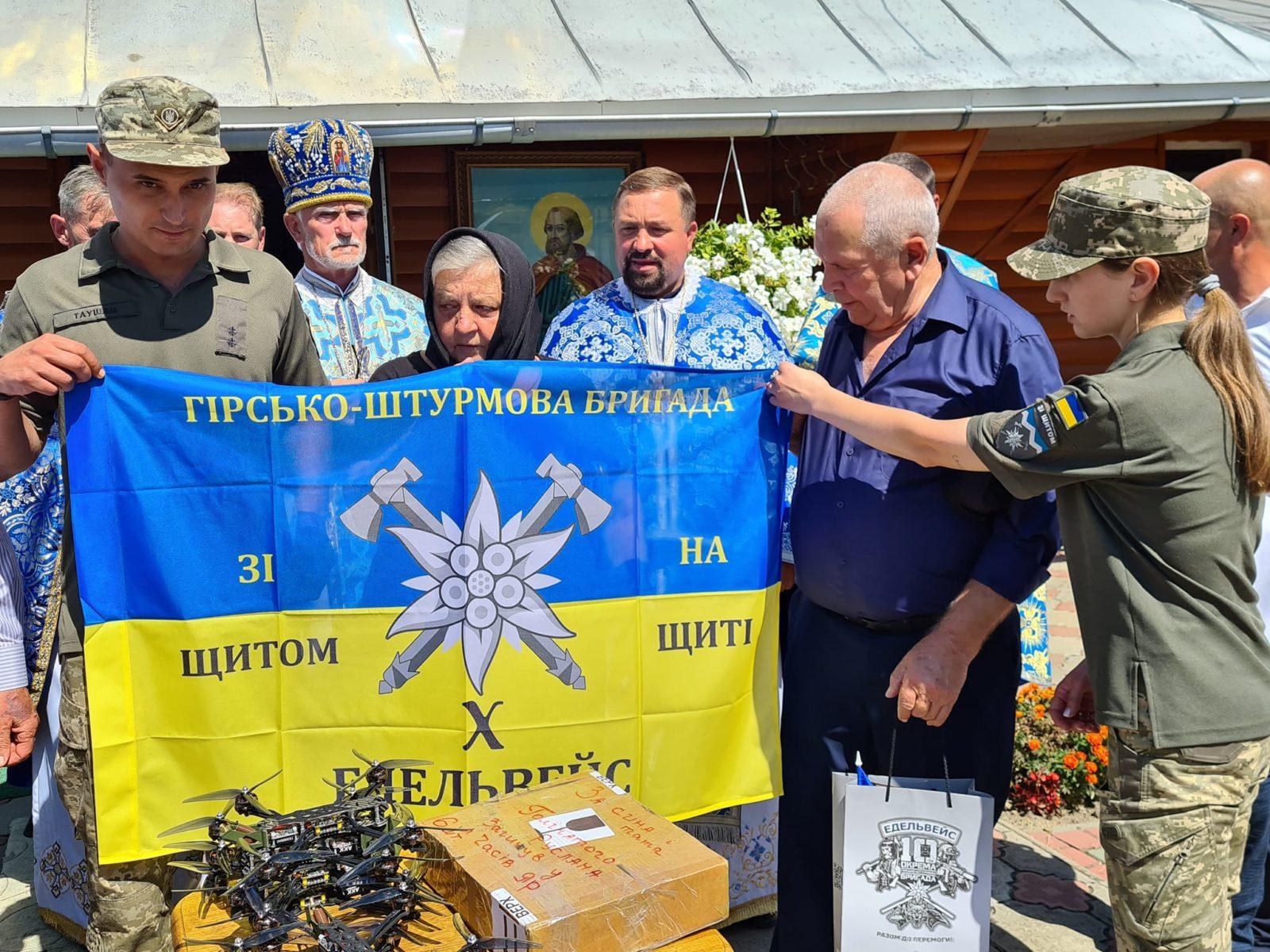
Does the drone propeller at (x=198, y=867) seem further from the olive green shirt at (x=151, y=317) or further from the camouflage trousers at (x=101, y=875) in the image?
the olive green shirt at (x=151, y=317)

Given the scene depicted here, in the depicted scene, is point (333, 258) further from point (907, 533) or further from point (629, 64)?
point (629, 64)

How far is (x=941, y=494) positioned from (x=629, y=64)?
427cm

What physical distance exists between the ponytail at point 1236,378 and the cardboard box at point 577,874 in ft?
4.26

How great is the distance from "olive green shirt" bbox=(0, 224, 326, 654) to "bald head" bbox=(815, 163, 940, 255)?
1406 mm

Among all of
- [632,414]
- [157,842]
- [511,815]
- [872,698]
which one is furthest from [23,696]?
[872,698]

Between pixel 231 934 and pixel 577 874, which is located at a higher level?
pixel 577 874

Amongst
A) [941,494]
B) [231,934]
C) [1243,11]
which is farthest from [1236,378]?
[1243,11]

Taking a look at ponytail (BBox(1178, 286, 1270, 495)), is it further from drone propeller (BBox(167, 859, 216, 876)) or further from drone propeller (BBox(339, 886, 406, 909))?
drone propeller (BBox(167, 859, 216, 876))

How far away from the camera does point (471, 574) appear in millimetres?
2971

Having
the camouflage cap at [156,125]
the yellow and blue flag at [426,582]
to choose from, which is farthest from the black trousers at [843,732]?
the camouflage cap at [156,125]

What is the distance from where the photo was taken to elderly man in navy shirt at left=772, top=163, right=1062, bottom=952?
271 centimetres

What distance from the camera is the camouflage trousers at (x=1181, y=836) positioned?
237cm

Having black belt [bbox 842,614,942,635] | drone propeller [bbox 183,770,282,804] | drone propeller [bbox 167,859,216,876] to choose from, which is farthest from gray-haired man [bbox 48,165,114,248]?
black belt [bbox 842,614,942,635]

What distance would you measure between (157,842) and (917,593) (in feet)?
6.35
